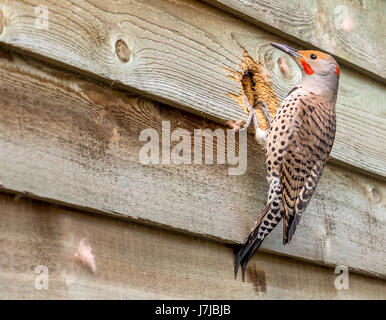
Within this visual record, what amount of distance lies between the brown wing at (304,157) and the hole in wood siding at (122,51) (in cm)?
76

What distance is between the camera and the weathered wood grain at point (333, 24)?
273 cm

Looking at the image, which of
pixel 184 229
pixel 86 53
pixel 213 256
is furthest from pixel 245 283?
pixel 86 53

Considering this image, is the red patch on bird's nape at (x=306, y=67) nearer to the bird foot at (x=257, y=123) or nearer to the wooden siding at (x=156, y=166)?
the wooden siding at (x=156, y=166)

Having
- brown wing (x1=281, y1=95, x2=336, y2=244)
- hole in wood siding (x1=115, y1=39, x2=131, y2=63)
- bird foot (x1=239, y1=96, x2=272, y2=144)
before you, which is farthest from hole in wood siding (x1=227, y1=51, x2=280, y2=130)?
hole in wood siding (x1=115, y1=39, x2=131, y2=63)

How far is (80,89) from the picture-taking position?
7.06 ft

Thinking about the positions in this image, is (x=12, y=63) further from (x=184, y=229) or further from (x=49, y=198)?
(x=184, y=229)

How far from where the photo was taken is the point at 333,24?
305cm

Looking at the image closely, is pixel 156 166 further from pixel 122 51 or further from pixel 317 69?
pixel 317 69

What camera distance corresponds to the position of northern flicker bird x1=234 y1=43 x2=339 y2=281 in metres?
2.51

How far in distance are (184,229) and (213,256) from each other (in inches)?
→ 6.9

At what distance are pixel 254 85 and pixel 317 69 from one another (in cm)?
36

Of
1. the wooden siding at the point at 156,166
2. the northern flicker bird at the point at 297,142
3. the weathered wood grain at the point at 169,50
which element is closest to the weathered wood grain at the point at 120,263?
the wooden siding at the point at 156,166

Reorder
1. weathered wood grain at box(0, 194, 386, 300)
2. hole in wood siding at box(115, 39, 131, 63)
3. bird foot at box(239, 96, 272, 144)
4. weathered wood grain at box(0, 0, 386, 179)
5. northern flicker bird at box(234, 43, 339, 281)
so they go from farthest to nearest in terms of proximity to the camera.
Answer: bird foot at box(239, 96, 272, 144) → northern flicker bird at box(234, 43, 339, 281) → hole in wood siding at box(115, 39, 131, 63) → weathered wood grain at box(0, 0, 386, 179) → weathered wood grain at box(0, 194, 386, 300)

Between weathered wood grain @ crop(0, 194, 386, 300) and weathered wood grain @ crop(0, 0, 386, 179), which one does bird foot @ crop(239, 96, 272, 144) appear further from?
weathered wood grain @ crop(0, 194, 386, 300)
